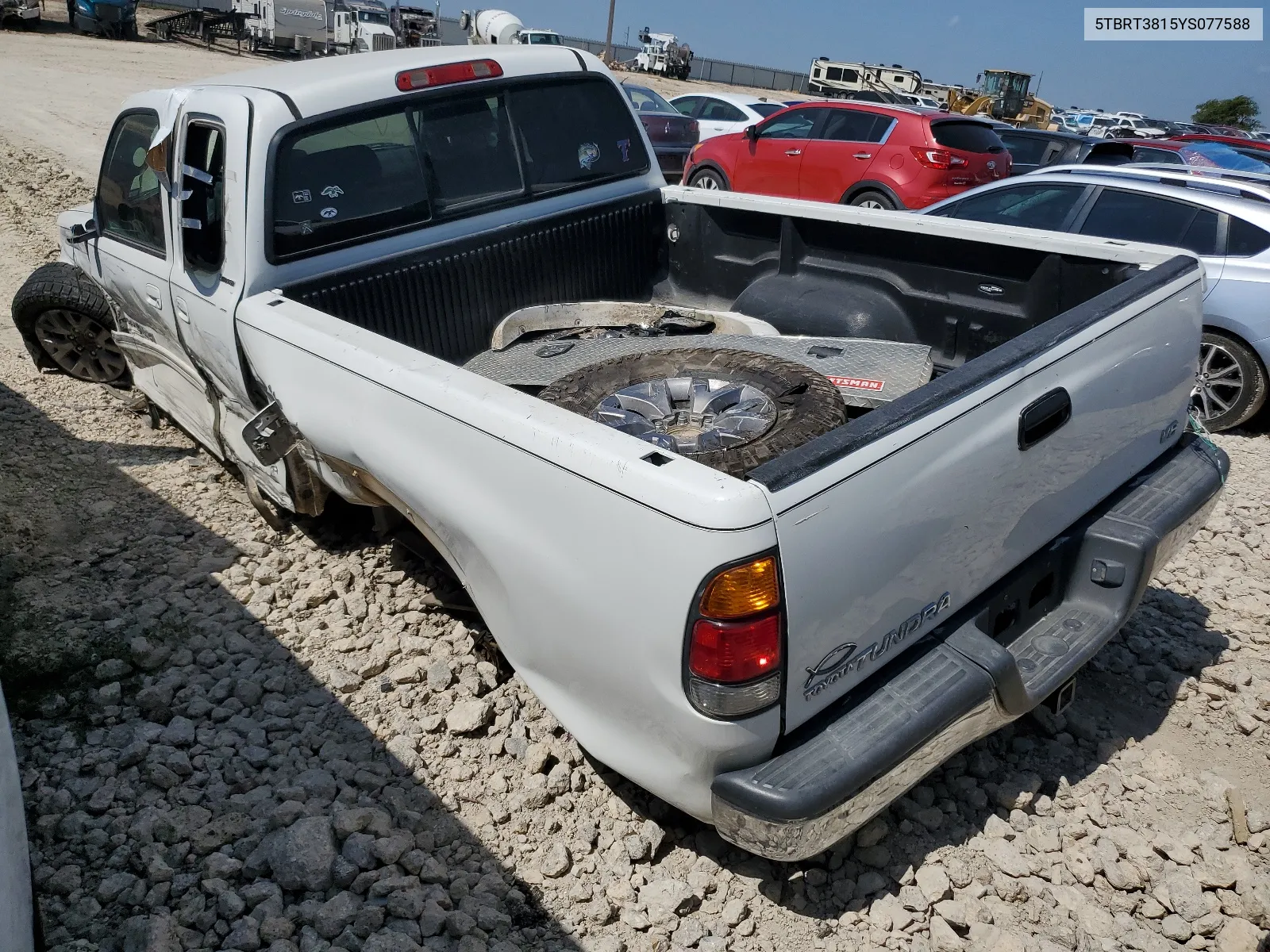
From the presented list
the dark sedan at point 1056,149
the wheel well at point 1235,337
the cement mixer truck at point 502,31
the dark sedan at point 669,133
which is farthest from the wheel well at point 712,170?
the cement mixer truck at point 502,31

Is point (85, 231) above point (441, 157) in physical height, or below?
below

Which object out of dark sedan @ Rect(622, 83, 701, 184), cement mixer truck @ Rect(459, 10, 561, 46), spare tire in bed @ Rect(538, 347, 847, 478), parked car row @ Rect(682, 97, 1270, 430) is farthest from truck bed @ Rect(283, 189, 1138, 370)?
cement mixer truck @ Rect(459, 10, 561, 46)

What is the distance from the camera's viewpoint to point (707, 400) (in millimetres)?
3055

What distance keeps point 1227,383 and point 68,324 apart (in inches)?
281

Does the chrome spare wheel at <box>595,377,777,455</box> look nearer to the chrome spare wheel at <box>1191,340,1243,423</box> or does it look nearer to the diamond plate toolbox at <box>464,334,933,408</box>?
the diamond plate toolbox at <box>464,334,933,408</box>

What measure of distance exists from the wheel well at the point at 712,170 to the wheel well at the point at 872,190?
1794mm

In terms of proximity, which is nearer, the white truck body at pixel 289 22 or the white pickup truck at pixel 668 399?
the white pickup truck at pixel 668 399

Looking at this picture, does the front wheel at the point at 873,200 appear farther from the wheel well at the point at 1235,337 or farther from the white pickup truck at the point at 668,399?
the white pickup truck at the point at 668,399

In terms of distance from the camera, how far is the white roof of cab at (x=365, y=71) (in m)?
3.64

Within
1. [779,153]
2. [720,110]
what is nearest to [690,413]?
[779,153]

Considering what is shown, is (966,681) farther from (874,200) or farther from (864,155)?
(864,155)

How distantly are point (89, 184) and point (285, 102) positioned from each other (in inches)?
372

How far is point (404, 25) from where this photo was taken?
3906 cm

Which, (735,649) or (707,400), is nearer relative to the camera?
(735,649)
